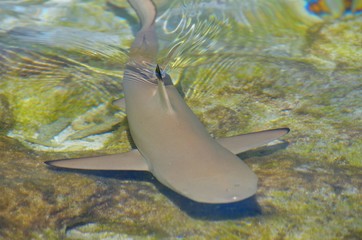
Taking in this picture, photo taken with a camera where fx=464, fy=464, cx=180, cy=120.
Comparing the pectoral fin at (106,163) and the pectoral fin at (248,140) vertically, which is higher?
the pectoral fin at (248,140)

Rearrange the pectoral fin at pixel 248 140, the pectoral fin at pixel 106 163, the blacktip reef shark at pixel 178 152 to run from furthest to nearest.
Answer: the pectoral fin at pixel 248 140, the pectoral fin at pixel 106 163, the blacktip reef shark at pixel 178 152

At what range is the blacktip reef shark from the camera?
2.76 metres

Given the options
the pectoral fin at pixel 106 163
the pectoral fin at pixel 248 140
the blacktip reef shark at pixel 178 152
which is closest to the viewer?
the blacktip reef shark at pixel 178 152

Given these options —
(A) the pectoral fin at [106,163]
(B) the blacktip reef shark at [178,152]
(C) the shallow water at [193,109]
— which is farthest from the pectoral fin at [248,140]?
(A) the pectoral fin at [106,163]

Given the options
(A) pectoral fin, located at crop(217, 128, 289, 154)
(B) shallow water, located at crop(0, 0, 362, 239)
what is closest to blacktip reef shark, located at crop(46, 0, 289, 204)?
(A) pectoral fin, located at crop(217, 128, 289, 154)

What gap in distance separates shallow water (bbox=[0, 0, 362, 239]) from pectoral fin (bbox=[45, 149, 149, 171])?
0.35 feet

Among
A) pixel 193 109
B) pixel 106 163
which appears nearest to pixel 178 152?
pixel 106 163

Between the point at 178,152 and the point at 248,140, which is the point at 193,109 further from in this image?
the point at 178,152

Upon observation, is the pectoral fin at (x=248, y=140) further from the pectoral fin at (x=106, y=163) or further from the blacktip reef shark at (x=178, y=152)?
the pectoral fin at (x=106, y=163)

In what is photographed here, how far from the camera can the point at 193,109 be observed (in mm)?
4430

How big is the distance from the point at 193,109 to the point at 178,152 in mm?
1361

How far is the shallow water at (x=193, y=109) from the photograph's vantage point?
2846 mm

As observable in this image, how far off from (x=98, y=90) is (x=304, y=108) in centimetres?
202

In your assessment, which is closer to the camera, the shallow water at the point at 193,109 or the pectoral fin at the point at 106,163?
the shallow water at the point at 193,109
